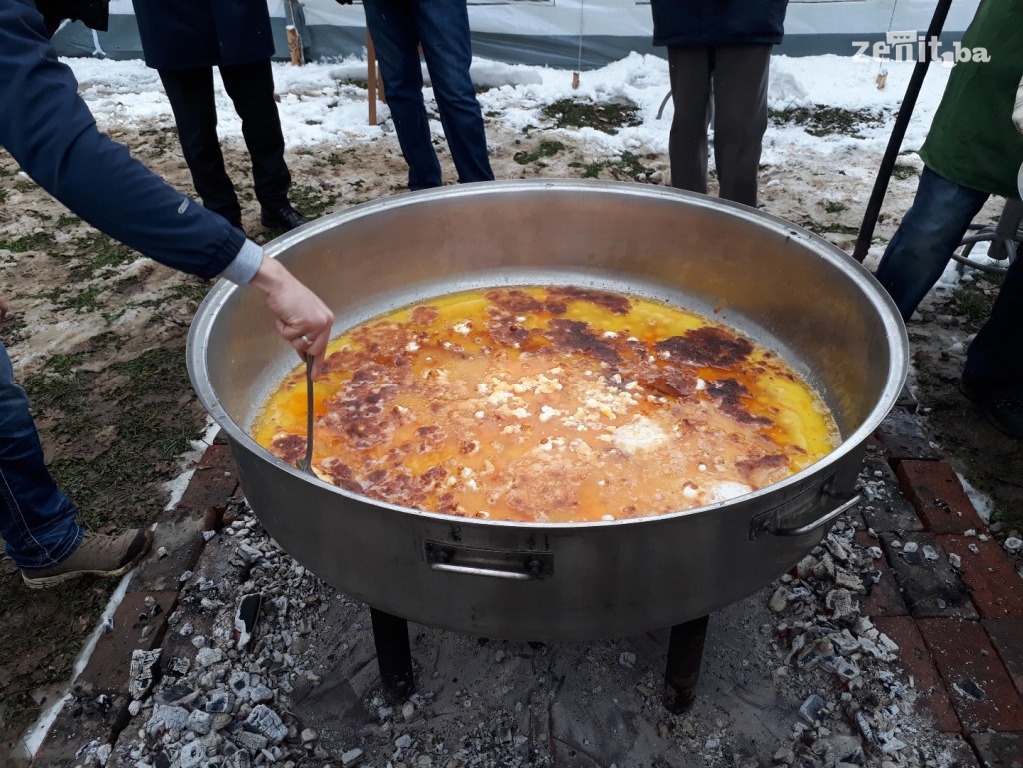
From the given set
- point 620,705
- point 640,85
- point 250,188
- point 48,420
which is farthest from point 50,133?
point 640,85

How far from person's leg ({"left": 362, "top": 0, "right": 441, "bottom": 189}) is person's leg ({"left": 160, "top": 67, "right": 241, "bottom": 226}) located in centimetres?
93

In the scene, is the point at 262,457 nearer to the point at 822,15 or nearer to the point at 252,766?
the point at 252,766

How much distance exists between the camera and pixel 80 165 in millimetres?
1212

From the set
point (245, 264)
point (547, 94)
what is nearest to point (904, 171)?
point (547, 94)

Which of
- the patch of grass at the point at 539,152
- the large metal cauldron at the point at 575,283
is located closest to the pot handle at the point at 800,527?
the large metal cauldron at the point at 575,283

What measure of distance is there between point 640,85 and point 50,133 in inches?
237

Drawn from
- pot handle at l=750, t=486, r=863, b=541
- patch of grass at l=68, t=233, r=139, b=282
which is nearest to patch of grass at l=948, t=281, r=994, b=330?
pot handle at l=750, t=486, r=863, b=541

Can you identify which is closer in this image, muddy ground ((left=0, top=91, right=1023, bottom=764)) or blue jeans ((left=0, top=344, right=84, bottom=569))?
blue jeans ((left=0, top=344, right=84, bottom=569))

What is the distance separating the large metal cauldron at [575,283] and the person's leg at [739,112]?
3.06 feet

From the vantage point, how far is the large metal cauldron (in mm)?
1206

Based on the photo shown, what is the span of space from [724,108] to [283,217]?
249 cm

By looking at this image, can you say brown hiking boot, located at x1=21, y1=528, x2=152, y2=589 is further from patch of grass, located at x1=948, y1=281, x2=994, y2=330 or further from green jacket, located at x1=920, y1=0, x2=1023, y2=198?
patch of grass, located at x1=948, y1=281, x2=994, y2=330

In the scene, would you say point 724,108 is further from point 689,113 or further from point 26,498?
point 26,498

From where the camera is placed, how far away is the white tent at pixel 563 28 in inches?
244
